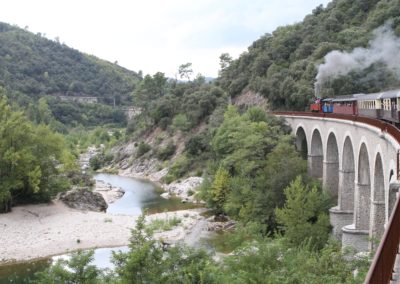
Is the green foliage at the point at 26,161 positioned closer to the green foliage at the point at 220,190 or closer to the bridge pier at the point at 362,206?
the green foliage at the point at 220,190

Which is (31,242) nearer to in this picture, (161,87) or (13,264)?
(13,264)

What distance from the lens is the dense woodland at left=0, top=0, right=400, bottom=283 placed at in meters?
15.4

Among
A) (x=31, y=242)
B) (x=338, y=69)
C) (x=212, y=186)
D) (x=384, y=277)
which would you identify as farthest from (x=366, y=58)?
(x=384, y=277)

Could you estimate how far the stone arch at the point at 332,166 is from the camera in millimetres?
32281

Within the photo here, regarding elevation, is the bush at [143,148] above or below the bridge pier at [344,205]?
above

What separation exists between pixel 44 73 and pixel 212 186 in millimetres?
100438

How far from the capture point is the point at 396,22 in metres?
49.8

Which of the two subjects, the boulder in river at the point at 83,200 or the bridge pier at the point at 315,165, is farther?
the boulder in river at the point at 83,200

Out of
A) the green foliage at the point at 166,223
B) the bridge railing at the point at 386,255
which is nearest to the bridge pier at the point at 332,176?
the green foliage at the point at 166,223

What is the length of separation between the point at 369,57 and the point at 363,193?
1047 inches

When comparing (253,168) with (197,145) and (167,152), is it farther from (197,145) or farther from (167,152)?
(167,152)

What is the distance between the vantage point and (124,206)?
1694 inches

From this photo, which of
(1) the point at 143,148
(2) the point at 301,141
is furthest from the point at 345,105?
(1) the point at 143,148

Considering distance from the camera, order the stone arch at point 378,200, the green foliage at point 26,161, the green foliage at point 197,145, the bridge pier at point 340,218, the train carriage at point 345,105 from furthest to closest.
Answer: the green foliage at point 197,145, the green foliage at point 26,161, the train carriage at point 345,105, the bridge pier at point 340,218, the stone arch at point 378,200
